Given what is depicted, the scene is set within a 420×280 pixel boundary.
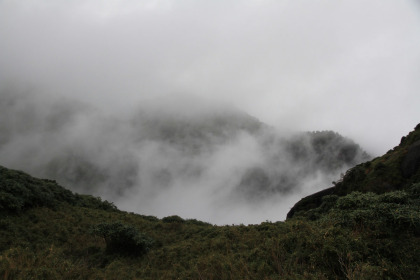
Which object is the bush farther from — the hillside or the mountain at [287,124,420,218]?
the mountain at [287,124,420,218]

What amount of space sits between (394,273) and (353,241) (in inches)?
53.6

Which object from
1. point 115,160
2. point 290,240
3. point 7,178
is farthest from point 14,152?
point 290,240

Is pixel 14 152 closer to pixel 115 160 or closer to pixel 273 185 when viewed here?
pixel 115 160

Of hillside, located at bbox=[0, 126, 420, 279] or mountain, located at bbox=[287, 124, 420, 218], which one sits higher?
mountain, located at bbox=[287, 124, 420, 218]

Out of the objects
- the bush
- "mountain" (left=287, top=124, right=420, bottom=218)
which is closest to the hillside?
the bush

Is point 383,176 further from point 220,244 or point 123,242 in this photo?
point 123,242

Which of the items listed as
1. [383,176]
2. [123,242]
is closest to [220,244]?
[123,242]

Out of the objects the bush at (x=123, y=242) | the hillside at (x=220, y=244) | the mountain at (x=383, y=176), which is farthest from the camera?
the mountain at (x=383, y=176)

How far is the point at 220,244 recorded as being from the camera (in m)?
13.6

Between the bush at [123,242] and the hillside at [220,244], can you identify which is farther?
the bush at [123,242]

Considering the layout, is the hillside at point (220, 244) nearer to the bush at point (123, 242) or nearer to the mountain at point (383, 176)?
the bush at point (123, 242)

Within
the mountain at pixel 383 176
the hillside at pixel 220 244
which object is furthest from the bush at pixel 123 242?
the mountain at pixel 383 176

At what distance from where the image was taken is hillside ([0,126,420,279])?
24.8 feet

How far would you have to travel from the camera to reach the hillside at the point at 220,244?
7566mm
